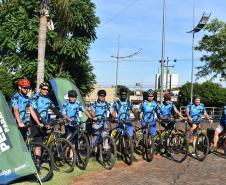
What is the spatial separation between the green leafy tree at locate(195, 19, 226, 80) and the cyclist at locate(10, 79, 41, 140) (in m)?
19.5

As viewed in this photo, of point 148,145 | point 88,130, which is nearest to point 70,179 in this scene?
point 88,130

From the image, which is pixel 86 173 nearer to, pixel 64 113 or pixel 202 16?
pixel 64 113

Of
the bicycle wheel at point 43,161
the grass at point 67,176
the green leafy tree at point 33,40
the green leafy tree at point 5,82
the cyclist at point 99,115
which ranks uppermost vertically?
the green leafy tree at point 33,40

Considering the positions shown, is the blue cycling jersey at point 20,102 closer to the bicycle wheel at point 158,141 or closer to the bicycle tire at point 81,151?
the bicycle tire at point 81,151

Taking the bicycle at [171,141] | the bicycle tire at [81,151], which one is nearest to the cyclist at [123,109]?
the bicycle at [171,141]

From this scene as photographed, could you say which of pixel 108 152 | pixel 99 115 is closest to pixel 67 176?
pixel 108 152

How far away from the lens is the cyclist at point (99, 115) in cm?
988

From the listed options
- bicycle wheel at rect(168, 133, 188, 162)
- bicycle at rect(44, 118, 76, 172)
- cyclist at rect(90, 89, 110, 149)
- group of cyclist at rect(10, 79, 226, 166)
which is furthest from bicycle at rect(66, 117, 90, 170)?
bicycle wheel at rect(168, 133, 188, 162)

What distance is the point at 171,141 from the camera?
431 inches

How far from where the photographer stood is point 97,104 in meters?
10.1

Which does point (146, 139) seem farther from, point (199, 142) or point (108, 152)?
point (199, 142)

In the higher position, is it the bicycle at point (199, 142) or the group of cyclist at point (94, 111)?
the group of cyclist at point (94, 111)

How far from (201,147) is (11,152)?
544cm

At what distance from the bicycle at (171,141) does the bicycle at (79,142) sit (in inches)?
94.9
